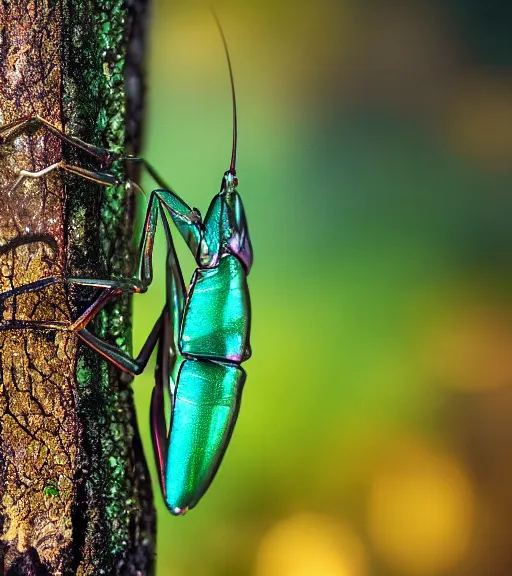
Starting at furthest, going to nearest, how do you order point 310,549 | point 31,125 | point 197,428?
point 310,549
point 197,428
point 31,125

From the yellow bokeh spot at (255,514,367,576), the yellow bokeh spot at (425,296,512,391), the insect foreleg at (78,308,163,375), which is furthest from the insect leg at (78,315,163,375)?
the yellow bokeh spot at (425,296,512,391)

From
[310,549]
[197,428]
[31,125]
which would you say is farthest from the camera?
[310,549]

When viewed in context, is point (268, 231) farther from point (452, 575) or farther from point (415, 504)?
point (452, 575)

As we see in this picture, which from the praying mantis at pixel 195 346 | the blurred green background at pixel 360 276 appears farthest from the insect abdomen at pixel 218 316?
the blurred green background at pixel 360 276

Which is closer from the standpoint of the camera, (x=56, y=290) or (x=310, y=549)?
(x=56, y=290)

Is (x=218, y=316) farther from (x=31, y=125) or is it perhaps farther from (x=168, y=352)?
(x=31, y=125)

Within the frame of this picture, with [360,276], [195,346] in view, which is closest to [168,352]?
[195,346]
